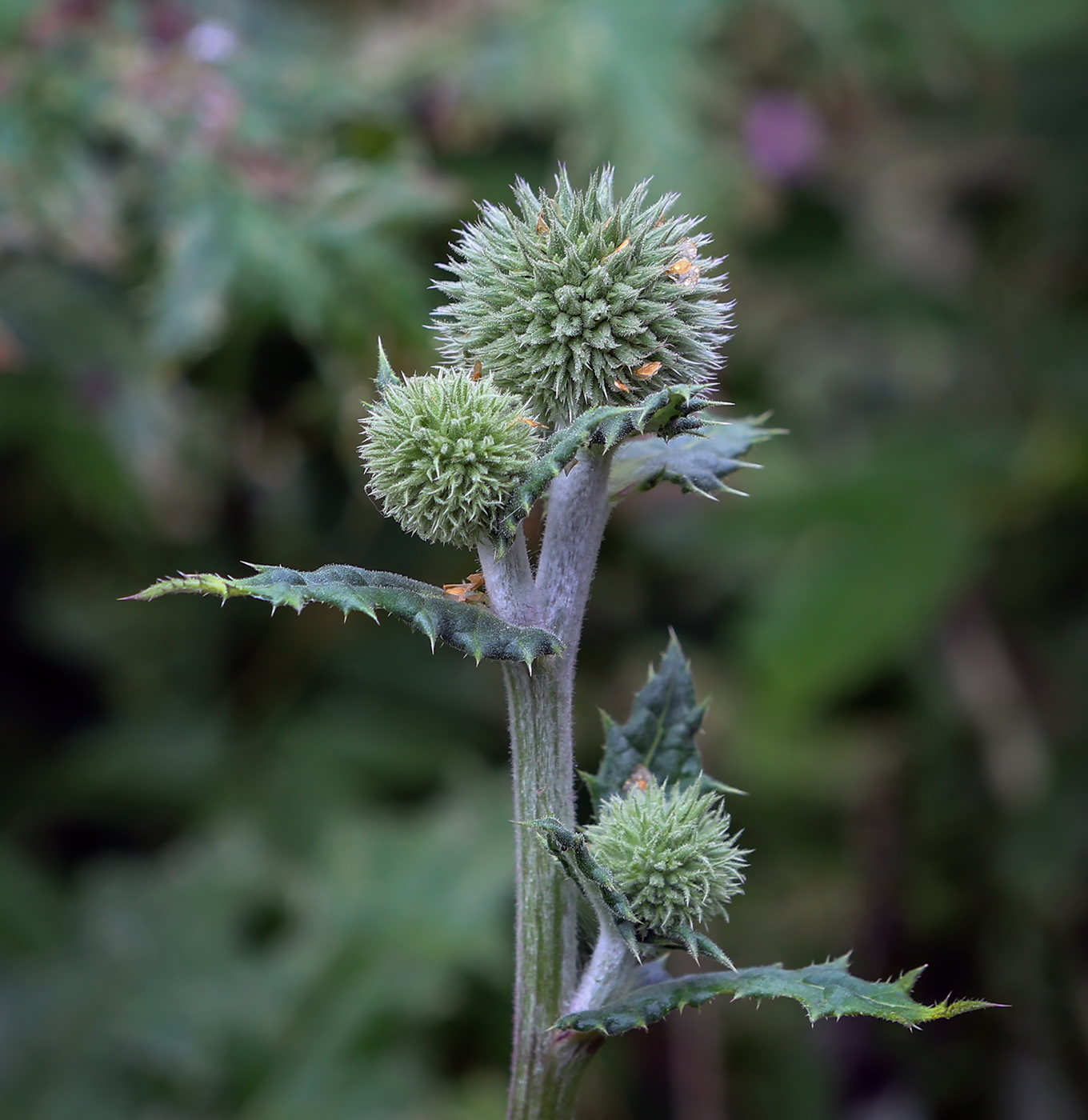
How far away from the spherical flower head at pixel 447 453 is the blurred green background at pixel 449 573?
124 centimetres

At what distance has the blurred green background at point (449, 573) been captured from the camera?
2.64 m

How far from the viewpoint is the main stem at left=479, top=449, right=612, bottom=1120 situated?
3.69 ft

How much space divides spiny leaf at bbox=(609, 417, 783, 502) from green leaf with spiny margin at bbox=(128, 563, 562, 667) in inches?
9.3

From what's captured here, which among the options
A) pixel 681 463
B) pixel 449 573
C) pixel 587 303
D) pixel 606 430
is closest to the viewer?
pixel 606 430

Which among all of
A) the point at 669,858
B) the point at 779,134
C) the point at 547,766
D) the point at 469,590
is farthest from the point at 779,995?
the point at 779,134

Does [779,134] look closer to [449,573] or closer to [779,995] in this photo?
[449,573]

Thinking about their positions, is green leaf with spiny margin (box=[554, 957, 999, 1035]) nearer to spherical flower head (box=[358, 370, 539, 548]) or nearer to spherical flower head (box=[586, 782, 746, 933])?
spherical flower head (box=[586, 782, 746, 933])

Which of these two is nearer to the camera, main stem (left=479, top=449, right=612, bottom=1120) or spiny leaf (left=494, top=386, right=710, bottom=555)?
spiny leaf (left=494, top=386, right=710, bottom=555)

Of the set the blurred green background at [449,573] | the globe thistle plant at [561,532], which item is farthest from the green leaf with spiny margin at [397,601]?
the blurred green background at [449,573]

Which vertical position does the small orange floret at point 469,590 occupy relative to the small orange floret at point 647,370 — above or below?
below

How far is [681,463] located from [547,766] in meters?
0.35

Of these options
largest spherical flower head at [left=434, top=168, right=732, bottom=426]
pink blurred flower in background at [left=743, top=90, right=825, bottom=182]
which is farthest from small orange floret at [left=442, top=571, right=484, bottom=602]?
pink blurred flower in background at [left=743, top=90, right=825, bottom=182]

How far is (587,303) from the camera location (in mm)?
1103

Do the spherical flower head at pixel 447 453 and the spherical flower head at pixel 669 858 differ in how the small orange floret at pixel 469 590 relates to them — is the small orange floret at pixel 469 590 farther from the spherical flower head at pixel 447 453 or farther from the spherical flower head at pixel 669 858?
the spherical flower head at pixel 669 858
